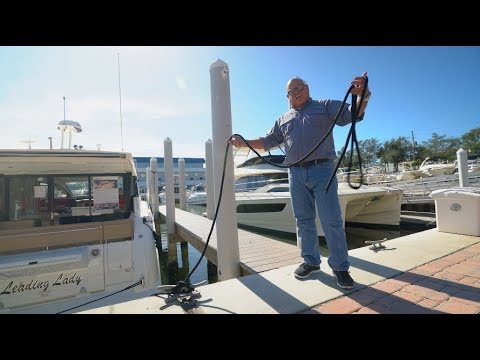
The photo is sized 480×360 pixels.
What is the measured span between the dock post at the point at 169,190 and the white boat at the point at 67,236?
4.42m

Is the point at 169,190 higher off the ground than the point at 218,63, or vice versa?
the point at 218,63

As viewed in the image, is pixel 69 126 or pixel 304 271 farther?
pixel 69 126

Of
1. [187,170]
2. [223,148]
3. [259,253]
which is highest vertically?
[187,170]

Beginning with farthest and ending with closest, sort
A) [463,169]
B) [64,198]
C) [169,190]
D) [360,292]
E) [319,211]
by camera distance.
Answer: [169,190]
[463,169]
[64,198]
[319,211]
[360,292]

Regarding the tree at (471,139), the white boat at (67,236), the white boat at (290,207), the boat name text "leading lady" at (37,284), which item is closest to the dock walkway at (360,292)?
the white boat at (67,236)

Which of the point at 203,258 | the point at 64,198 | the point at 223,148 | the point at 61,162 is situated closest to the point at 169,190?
the point at 203,258

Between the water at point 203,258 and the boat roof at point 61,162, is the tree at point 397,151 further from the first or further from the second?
the boat roof at point 61,162

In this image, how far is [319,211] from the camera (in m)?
2.27

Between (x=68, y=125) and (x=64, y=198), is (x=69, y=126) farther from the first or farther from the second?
(x=64, y=198)

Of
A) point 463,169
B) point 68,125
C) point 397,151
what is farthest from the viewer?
point 397,151

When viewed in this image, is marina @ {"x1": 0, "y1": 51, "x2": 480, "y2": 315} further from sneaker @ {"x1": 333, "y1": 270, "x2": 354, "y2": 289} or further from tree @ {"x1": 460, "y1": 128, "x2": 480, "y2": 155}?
tree @ {"x1": 460, "y1": 128, "x2": 480, "y2": 155}

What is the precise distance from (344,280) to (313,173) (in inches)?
36.6

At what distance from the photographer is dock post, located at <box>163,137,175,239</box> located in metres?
8.11
